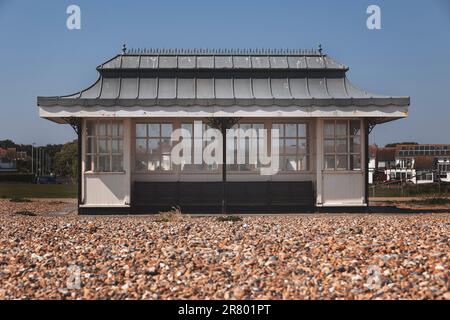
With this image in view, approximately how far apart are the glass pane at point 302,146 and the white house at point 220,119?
0.03m

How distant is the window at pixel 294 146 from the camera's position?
55.5 ft

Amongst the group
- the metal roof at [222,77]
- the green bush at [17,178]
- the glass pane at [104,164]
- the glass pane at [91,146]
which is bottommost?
the green bush at [17,178]

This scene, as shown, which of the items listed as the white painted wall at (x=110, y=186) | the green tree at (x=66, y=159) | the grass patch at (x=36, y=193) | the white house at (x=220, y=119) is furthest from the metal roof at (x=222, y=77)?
the green tree at (x=66, y=159)

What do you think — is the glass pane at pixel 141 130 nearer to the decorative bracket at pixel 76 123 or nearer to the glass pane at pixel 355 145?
the decorative bracket at pixel 76 123

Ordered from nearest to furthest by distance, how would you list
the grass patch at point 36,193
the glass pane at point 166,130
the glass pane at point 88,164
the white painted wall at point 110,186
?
1. the white painted wall at point 110,186
2. the glass pane at point 88,164
3. the glass pane at point 166,130
4. the grass patch at point 36,193

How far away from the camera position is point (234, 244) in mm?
9383

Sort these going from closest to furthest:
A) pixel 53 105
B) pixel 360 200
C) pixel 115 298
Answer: pixel 115 298 → pixel 53 105 → pixel 360 200

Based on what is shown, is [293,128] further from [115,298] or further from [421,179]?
[421,179]

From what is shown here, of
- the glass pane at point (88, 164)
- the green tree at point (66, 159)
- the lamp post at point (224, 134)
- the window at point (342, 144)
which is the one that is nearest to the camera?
the lamp post at point (224, 134)

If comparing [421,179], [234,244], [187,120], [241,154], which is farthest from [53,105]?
[421,179]

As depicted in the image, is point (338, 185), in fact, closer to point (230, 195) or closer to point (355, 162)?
point (355, 162)

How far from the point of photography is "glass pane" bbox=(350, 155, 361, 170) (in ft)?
54.0
